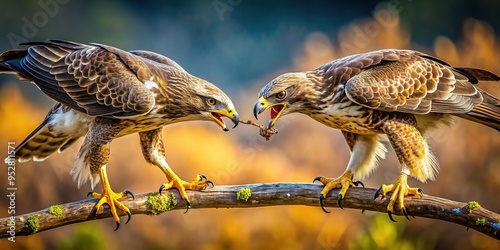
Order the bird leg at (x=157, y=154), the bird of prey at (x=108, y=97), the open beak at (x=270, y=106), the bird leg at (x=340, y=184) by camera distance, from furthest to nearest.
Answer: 1. the bird leg at (x=157, y=154)
2. the bird leg at (x=340, y=184)
3. the bird of prey at (x=108, y=97)
4. the open beak at (x=270, y=106)

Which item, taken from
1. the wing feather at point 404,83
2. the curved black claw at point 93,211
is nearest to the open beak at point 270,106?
the wing feather at point 404,83

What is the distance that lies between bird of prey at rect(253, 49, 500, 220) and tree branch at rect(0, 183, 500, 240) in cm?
5

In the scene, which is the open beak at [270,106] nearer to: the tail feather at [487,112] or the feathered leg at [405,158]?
the feathered leg at [405,158]

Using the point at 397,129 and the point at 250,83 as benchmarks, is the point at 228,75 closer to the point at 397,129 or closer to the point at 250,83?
the point at 250,83

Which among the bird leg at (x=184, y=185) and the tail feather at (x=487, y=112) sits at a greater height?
the tail feather at (x=487, y=112)

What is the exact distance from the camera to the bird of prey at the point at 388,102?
3.09 meters

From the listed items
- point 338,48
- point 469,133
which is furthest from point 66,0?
point 469,133

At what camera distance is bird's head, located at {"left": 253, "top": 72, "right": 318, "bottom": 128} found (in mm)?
3012

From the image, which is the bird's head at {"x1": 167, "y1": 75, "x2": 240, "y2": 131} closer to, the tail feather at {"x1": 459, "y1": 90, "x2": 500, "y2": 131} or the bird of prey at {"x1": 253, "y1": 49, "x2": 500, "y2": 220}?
the bird of prey at {"x1": 253, "y1": 49, "x2": 500, "y2": 220}

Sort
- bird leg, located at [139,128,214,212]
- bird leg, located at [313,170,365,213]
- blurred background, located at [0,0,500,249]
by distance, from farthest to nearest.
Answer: blurred background, located at [0,0,500,249], bird leg, located at [139,128,214,212], bird leg, located at [313,170,365,213]

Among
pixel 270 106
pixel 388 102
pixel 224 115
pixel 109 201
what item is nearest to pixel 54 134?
pixel 109 201

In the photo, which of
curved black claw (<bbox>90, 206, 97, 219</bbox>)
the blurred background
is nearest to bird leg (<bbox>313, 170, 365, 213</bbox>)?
curved black claw (<bbox>90, 206, 97, 219</bbox>)

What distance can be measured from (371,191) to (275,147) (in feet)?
6.66

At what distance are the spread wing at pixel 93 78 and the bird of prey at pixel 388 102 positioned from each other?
61 centimetres
